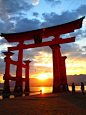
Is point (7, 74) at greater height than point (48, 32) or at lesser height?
lesser

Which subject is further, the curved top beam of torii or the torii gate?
the curved top beam of torii

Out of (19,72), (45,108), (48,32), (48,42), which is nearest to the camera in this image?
(45,108)

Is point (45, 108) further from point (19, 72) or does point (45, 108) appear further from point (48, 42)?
point (19, 72)

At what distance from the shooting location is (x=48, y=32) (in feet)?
44.0

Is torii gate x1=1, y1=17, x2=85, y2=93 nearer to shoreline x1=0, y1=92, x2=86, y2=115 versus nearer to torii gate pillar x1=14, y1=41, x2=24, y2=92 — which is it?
torii gate pillar x1=14, y1=41, x2=24, y2=92

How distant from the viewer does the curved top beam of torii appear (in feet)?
40.0

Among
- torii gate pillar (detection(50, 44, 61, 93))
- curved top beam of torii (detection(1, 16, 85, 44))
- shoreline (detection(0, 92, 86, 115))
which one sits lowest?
shoreline (detection(0, 92, 86, 115))

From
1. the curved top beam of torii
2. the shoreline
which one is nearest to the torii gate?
the curved top beam of torii

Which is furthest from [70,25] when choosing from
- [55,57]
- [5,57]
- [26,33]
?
[5,57]

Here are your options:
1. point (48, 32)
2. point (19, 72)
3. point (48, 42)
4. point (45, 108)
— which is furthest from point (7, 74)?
point (45, 108)

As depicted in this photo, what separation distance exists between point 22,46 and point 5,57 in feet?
9.46

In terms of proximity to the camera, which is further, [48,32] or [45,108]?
[48,32]

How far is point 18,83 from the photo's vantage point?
46.3 ft

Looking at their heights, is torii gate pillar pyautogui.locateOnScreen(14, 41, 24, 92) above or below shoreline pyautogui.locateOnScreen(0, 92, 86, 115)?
above
